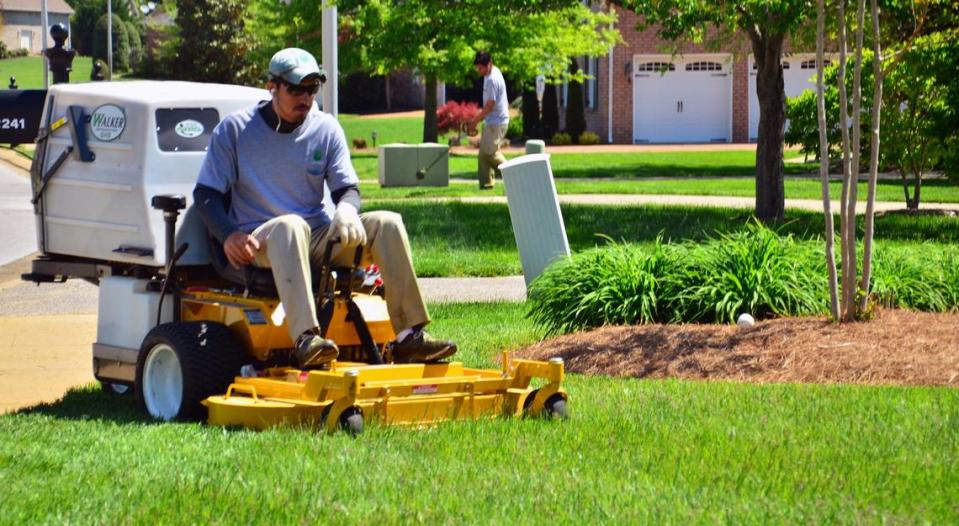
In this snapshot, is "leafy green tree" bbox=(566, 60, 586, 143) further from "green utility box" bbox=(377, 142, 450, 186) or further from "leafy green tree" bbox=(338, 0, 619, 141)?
"green utility box" bbox=(377, 142, 450, 186)

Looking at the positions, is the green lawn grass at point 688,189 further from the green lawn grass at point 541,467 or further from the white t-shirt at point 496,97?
the green lawn grass at point 541,467

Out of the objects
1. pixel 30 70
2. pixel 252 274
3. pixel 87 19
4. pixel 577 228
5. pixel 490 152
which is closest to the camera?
pixel 252 274

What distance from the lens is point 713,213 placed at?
1838 cm

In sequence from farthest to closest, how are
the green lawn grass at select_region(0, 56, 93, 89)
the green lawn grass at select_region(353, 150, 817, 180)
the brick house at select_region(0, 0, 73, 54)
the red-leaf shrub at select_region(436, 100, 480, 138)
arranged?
the brick house at select_region(0, 0, 73, 54), the green lawn grass at select_region(0, 56, 93, 89), the red-leaf shrub at select_region(436, 100, 480, 138), the green lawn grass at select_region(353, 150, 817, 180)

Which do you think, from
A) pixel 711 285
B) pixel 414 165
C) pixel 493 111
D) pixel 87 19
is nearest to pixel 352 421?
pixel 711 285

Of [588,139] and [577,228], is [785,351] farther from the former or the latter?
[588,139]

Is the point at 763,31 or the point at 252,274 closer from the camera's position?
the point at 252,274

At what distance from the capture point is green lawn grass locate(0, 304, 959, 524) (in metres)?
4.74

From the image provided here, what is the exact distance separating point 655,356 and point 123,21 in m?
80.1

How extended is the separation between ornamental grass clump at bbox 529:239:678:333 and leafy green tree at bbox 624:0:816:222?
4.70 meters

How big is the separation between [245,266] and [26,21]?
91349 millimetres

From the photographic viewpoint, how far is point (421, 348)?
668cm

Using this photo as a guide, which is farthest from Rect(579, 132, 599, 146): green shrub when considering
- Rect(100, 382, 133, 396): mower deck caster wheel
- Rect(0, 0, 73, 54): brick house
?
Rect(0, 0, 73, 54): brick house

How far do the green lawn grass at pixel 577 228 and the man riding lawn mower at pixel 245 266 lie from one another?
587 centimetres
